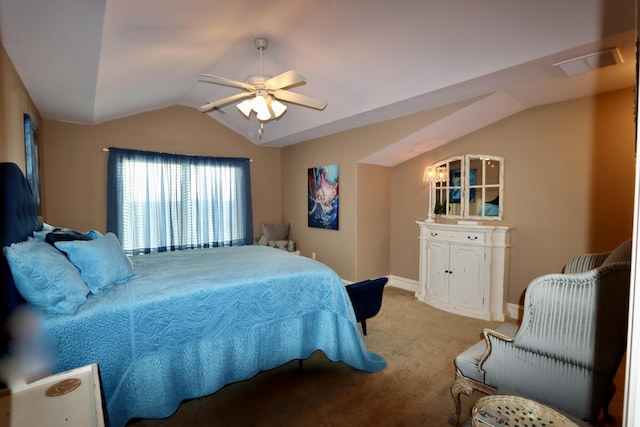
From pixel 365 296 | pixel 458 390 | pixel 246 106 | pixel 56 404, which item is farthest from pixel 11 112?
pixel 458 390

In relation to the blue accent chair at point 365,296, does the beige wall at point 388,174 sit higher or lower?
higher

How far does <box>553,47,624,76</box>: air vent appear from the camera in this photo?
224 centimetres

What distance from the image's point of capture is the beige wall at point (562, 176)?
9.99 feet

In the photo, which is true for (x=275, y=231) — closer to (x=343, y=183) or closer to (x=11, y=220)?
(x=343, y=183)

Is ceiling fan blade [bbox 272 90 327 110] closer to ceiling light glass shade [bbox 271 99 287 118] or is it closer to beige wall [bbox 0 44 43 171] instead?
ceiling light glass shade [bbox 271 99 287 118]

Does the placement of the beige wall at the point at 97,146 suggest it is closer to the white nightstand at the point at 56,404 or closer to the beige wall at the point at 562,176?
the white nightstand at the point at 56,404

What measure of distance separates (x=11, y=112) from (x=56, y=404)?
2.24 metres

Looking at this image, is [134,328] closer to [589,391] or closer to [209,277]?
[209,277]

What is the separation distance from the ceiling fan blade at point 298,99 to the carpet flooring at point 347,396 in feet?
7.29

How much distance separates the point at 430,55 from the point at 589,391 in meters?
2.49

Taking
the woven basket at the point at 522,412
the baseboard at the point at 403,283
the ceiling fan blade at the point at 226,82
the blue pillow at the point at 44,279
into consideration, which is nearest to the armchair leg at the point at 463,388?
the woven basket at the point at 522,412

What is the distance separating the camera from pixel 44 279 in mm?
1547

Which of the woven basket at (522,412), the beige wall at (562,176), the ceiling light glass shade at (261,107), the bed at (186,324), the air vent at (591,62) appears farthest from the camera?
the beige wall at (562,176)

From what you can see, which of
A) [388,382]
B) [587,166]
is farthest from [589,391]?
[587,166]
